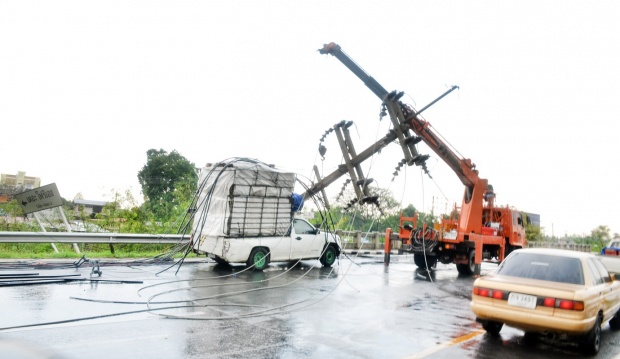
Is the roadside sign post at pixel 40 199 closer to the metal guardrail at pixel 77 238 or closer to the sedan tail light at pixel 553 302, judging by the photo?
the metal guardrail at pixel 77 238

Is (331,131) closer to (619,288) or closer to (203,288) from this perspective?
(203,288)

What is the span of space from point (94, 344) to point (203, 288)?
4.50 m

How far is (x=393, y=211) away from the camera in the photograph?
187 feet

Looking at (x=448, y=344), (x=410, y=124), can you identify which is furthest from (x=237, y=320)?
(x=410, y=124)

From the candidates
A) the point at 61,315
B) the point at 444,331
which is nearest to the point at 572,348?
the point at 444,331

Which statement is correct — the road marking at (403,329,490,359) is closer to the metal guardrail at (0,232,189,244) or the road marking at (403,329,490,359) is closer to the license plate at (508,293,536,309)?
the license plate at (508,293,536,309)

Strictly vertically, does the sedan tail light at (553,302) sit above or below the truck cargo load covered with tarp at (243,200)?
below

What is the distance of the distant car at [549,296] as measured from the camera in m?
6.04

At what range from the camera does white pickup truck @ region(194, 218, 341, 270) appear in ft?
41.7

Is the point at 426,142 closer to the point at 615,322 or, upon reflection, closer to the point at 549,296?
the point at 615,322

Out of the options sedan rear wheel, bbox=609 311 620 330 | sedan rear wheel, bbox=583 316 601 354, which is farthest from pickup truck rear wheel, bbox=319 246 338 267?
sedan rear wheel, bbox=583 316 601 354

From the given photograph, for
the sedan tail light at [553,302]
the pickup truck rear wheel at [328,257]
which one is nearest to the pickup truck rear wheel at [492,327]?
the sedan tail light at [553,302]

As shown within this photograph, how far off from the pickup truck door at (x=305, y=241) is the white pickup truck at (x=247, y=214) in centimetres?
3

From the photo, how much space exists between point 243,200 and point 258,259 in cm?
175
